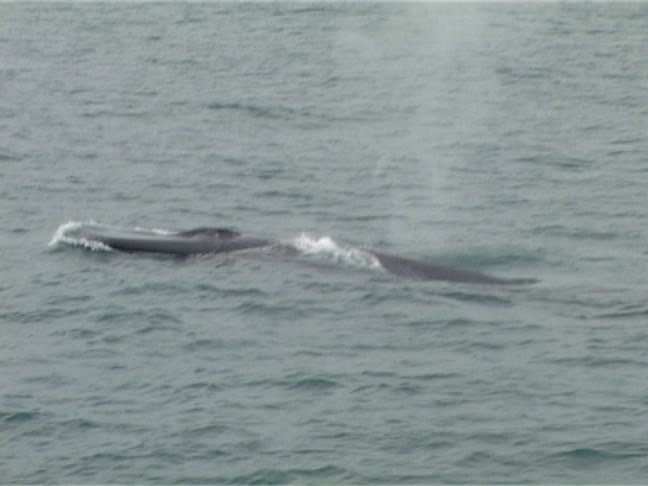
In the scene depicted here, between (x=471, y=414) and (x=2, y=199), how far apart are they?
22271mm

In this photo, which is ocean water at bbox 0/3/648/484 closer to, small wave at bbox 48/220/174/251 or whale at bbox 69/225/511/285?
small wave at bbox 48/220/174/251

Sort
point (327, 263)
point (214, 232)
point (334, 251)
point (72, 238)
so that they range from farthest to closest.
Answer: point (72, 238)
point (214, 232)
point (334, 251)
point (327, 263)

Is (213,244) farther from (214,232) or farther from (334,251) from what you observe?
(334,251)

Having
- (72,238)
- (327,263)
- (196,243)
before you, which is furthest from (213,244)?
(72,238)

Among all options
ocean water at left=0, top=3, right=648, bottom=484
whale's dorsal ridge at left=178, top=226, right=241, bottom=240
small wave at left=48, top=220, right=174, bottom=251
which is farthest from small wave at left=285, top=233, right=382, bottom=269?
small wave at left=48, top=220, right=174, bottom=251

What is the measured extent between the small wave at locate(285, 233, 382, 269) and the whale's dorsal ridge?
1.39m

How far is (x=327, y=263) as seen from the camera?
127 ft

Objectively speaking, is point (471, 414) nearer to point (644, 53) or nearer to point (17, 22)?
point (644, 53)

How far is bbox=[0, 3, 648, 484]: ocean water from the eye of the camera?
27.7 metres

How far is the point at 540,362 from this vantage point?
3144cm

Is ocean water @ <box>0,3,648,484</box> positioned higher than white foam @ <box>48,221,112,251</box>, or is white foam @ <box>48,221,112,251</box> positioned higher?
white foam @ <box>48,221,112,251</box>

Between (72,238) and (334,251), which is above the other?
(72,238)

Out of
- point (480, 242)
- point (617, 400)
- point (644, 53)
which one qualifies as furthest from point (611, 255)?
point (644, 53)

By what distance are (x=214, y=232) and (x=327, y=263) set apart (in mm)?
3197
